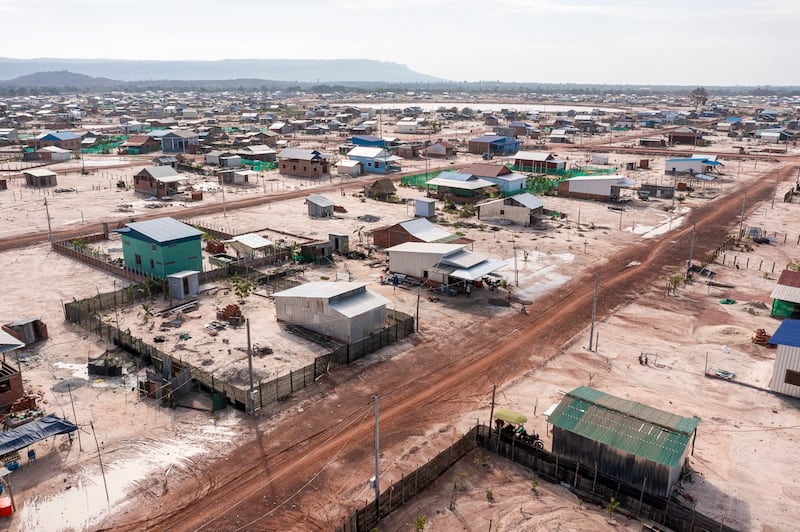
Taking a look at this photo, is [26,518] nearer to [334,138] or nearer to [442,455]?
[442,455]

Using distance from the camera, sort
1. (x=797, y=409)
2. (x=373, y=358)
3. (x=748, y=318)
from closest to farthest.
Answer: (x=797, y=409) → (x=373, y=358) → (x=748, y=318)

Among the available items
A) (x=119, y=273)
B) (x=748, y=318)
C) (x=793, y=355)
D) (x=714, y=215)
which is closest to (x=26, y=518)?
(x=119, y=273)

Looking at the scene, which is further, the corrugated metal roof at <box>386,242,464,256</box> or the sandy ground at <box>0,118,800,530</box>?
the corrugated metal roof at <box>386,242,464,256</box>

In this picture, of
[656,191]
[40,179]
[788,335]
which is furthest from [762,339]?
[40,179]

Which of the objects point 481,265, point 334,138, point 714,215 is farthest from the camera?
point 334,138

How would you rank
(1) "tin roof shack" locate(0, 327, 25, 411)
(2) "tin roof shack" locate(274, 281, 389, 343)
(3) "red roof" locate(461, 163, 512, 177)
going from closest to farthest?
1. (1) "tin roof shack" locate(0, 327, 25, 411)
2. (2) "tin roof shack" locate(274, 281, 389, 343)
3. (3) "red roof" locate(461, 163, 512, 177)

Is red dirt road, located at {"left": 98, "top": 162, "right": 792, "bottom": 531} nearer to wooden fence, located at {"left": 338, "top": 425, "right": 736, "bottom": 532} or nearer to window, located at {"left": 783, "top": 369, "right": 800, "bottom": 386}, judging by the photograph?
wooden fence, located at {"left": 338, "top": 425, "right": 736, "bottom": 532}

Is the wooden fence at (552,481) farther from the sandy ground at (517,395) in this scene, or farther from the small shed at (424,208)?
the small shed at (424,208)

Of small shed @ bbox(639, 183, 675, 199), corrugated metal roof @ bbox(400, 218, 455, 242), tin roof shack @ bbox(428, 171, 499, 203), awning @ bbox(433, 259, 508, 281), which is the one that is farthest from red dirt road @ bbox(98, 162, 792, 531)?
small shed @ bbox(639, 183, 675, 199)

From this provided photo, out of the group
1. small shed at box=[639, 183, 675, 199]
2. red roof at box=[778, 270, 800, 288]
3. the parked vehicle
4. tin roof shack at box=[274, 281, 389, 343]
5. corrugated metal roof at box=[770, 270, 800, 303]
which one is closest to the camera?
the parked vehicle
